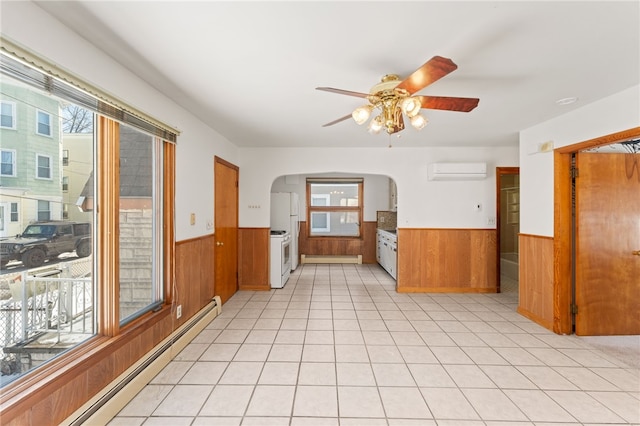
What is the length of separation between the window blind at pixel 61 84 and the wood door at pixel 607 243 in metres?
4.12

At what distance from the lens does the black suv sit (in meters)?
A: 1.39

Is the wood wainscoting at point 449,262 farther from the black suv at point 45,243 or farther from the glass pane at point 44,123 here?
the glass pane at point 44,123

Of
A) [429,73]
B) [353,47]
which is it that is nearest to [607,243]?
[429,73]

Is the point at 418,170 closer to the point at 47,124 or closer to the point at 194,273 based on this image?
the point at 194,273

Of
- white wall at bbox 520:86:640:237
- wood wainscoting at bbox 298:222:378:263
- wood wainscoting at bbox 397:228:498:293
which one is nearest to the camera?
white wall at bbox 520:86:640:237

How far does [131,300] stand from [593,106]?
14.6 ft

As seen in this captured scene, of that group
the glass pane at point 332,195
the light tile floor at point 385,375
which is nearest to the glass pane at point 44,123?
the light tile floor at point 385,375

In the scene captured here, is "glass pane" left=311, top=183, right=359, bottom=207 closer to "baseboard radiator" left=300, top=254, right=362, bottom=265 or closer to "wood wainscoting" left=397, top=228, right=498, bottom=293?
"baseboard radiator" left=300, top=254, right=362, bottom=265

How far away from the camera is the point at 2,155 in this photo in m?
1.32

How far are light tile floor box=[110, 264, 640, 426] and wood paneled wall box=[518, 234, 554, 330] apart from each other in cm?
14

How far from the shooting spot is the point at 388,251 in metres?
5.39

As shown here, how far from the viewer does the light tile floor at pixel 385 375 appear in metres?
1.75

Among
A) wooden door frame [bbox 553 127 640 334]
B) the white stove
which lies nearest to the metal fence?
the white stove

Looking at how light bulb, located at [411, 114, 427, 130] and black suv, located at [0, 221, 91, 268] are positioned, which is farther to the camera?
light bulb, located at [411, 114, 427, 130]
